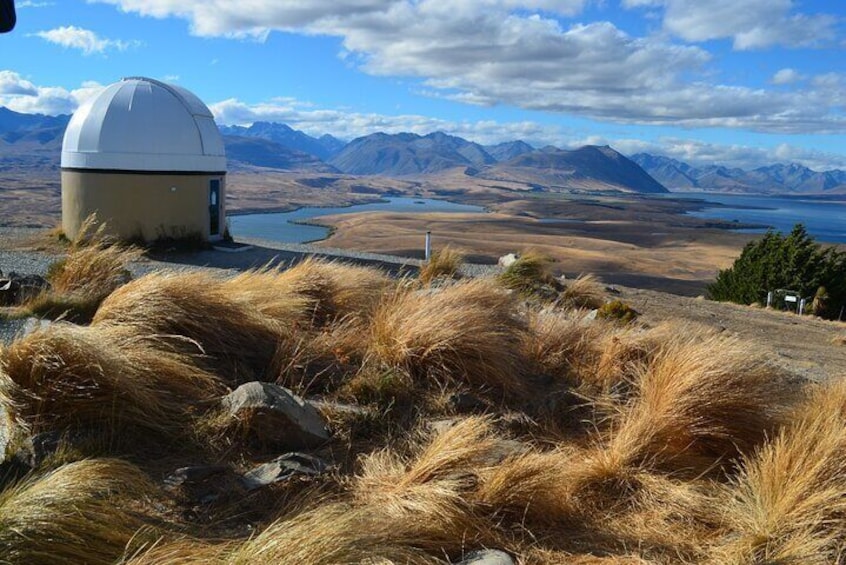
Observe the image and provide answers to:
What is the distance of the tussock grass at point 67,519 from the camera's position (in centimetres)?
241

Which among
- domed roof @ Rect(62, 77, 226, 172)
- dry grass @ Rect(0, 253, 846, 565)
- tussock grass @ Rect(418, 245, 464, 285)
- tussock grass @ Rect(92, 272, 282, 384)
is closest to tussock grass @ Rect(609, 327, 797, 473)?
dry grass @ Rect(0, 253, 846, 565)

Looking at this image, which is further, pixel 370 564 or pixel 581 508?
pixel 581 508

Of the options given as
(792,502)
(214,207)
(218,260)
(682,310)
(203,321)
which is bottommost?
(682,310)

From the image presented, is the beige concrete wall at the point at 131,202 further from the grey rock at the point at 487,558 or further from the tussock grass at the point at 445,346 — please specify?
the grey rock at the point at 487,558

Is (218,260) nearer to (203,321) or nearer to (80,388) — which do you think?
(203,321)

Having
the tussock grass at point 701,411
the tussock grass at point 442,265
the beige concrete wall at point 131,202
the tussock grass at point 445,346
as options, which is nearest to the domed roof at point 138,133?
the beige concrete wall at point 131,202

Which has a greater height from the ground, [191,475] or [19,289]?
[19,289]

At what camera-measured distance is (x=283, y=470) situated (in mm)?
3588

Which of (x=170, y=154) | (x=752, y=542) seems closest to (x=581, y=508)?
(x=752, y=542)

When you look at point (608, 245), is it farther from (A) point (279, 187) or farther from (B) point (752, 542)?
(A) point (279, 187)

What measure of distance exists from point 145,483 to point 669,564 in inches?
93.9

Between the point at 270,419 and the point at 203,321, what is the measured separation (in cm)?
129

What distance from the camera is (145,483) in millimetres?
3227

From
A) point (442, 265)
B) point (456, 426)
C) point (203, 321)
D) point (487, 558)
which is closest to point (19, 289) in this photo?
point (203, 321)
